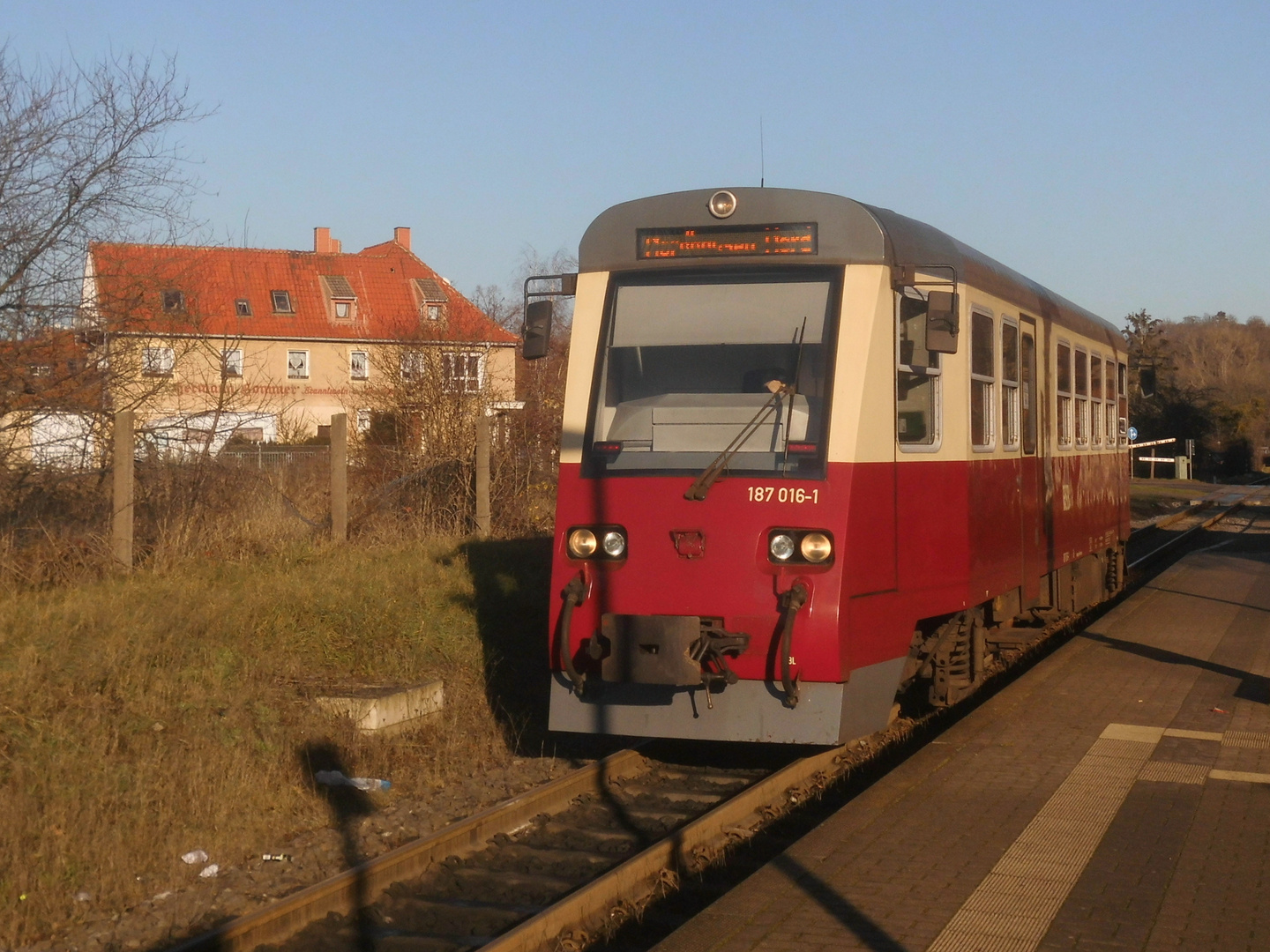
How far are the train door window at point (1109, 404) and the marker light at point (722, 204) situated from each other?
25.7ft

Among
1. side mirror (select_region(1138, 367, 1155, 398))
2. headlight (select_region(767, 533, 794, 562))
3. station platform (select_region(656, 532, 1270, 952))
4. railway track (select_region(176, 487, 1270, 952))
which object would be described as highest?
side mirror (select_region(1138, 367, 1155, 398))

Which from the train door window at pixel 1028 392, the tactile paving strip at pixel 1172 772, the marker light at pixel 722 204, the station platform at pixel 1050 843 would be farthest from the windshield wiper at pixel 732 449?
the train door window at pixel 1028 392

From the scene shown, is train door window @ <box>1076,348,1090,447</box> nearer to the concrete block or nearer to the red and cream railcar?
the red and cream railcar

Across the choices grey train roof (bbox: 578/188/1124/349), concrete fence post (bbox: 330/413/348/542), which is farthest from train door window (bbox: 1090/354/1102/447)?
concrete fence post (bbox: 330/413/348/542)

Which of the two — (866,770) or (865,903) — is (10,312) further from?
(865,903)

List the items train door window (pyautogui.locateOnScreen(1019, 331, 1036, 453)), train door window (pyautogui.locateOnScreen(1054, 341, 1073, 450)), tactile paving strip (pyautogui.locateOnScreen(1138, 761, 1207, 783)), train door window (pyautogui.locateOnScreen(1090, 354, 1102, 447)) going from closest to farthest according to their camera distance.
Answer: tactile paving strip (pyautogui.locateOnScreen(1138, 761, 1207, 783)) → train door window (pyautogui.locateOnScreen(1019, 331, 1036, 453)) → train door window (pyautogui.locateOnScreen(1054, 341, 1073, 450)) → train door window (pyautogui.locateOnScreen(1090, 354, 1102, 447))

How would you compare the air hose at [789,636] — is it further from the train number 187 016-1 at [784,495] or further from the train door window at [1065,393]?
the train door window at [1065,393]

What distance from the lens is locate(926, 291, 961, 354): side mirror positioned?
7.44m

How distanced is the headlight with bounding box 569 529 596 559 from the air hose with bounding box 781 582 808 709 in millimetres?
1141

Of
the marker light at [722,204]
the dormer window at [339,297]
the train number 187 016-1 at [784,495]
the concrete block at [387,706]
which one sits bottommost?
the concrete block at [387,706]

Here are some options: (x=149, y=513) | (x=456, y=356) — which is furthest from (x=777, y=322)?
(x=456, y=356)

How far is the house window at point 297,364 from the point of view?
52.5 meters

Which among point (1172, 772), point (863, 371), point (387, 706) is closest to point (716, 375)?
point (863, 371)

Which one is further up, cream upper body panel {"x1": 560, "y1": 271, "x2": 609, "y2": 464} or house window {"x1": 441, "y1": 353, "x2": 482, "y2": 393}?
house window {"x1": 441, "y1": 353, "x2": 482, "y2": 393}
